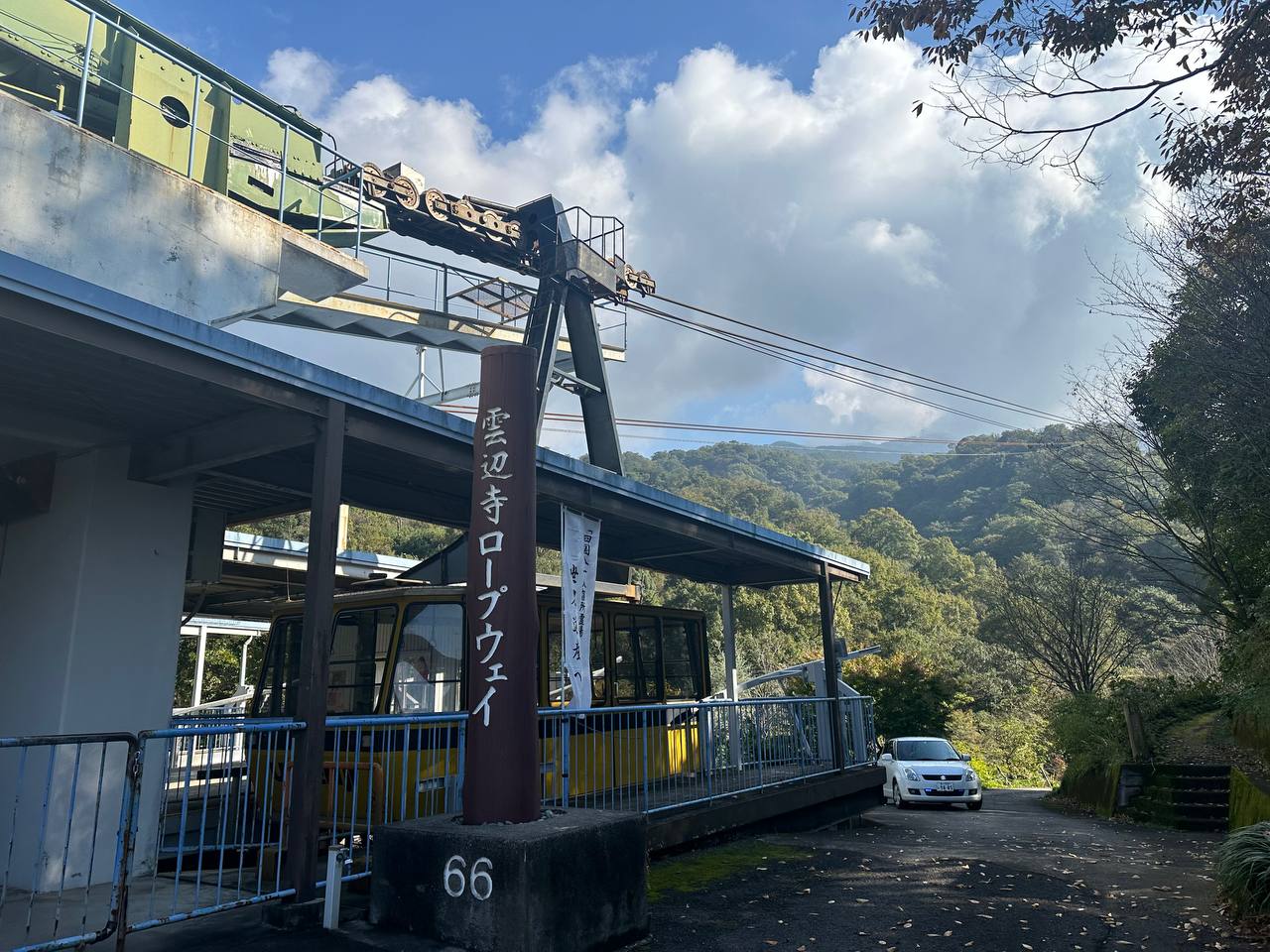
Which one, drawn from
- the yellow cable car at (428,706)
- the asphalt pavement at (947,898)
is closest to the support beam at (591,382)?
the yellow cable car at (428,706)

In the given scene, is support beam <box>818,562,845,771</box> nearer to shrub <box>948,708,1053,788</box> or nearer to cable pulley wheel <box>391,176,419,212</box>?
cable pulley wheel <box>391,176,419,212</box>

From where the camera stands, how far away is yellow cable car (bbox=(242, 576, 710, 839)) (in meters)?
6.61

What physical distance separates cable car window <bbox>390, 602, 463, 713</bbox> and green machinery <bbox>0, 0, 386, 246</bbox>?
471 cm

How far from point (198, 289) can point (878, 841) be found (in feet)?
32.3

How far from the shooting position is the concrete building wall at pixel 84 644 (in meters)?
6.01

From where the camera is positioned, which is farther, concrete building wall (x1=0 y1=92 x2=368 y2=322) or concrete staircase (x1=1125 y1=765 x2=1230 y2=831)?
concrete staircase (x1=1125 y1=765 x2=1230 y2=831)

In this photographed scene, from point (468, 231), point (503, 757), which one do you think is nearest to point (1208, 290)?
point (503, 757)

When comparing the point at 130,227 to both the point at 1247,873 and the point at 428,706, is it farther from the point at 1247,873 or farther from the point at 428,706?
the point at 1247,873

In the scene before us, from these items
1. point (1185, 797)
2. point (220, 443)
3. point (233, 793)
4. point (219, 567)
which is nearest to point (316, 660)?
point (220, 443)

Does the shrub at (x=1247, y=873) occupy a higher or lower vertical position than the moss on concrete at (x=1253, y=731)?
lower

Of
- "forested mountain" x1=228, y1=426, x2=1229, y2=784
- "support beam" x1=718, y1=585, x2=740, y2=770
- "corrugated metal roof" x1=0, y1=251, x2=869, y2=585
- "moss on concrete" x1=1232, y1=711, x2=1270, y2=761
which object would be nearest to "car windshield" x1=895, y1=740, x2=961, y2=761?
"forested mountain" x1=228, y1=426, x2=1229, y2=784

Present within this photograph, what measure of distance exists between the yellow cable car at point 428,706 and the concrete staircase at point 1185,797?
884 cm

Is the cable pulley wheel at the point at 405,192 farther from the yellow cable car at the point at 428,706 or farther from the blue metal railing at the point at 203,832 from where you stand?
the blue metal railing at the point at 203,832

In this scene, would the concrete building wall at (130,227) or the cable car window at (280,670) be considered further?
the cable car window at (280,670)
